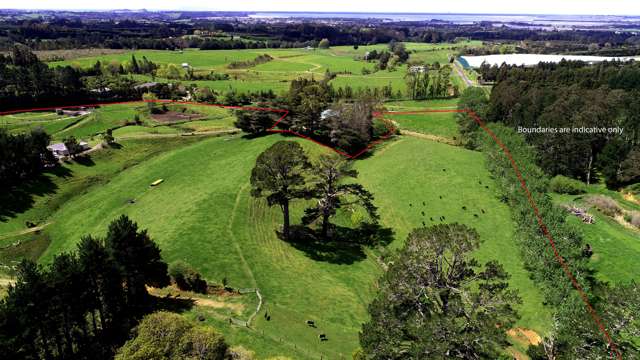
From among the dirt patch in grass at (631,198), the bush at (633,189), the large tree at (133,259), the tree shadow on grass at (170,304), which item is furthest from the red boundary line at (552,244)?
the large tree at (133,259)

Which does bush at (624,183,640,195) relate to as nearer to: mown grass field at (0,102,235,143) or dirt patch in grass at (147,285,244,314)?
dirt patch in grass at (147,285,244,314)

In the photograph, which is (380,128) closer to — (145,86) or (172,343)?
(172,343)

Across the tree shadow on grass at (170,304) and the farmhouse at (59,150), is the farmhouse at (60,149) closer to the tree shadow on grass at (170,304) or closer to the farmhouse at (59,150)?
the farmhouse at (59,150)

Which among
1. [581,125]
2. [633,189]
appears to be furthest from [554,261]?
[581,125]

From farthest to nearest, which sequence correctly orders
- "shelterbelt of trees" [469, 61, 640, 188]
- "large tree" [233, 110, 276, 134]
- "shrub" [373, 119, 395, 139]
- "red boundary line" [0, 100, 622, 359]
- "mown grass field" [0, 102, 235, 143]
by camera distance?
"mown grass field" [0, 102, 235, 143]
"shrub" [373, 119, 395, 139]
"large tree" [233, 110, 276, 134]
"shelterbelt of trees" [469, 61, 640, 188]
"red boundary line" [0, 100, 622, 359]

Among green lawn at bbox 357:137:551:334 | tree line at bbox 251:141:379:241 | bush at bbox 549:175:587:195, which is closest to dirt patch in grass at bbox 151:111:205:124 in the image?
green lawn at bbox 357:137:551:334

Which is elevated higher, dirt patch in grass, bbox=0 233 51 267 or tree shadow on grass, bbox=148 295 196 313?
tree shadow on grass, bbox=148 295 196 313
